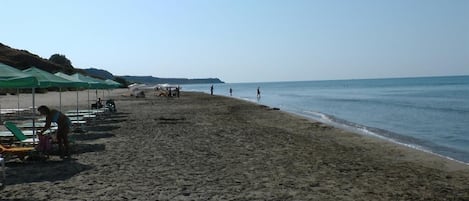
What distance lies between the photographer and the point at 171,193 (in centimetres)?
746

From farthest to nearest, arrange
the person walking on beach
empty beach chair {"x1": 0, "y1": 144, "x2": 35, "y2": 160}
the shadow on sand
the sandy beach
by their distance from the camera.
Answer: the person walking on beach
empty beach chair {"x1": 0, "y1": 144, "x2": 35, "y2": 160}
the shadow on sand
the sandy beach

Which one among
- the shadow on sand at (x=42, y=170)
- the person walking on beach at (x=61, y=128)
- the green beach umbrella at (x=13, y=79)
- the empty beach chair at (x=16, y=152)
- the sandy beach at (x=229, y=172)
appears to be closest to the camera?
the sandy beach at (x=229, y=172)

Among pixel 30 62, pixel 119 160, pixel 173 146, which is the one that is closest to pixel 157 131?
pixel 173 146

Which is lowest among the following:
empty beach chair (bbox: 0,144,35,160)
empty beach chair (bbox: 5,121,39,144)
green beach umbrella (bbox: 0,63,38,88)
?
empty beach chair (bbox: 0,144,35,160)

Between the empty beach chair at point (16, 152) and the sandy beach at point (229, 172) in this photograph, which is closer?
the sandy beach at point (229, 172)

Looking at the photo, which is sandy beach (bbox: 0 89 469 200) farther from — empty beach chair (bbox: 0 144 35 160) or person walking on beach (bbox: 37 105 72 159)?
person walking on beach (bbox: 37 105 72 159)

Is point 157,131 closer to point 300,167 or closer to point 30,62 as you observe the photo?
point 300,167

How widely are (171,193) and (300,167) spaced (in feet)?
11.2

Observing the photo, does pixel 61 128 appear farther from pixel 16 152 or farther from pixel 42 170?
pixel 42 170

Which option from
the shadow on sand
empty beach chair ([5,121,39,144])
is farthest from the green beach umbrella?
empty beach chair ([5,121,39,144])

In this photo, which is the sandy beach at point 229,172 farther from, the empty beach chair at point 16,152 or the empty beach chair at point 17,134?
the empty beach chair at point 17,134

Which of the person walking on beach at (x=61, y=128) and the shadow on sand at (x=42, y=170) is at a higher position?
the person walking on beach at (x=61, y=128)

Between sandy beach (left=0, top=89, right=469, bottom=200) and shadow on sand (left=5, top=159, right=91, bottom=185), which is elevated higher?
shadow on sand (left=5, top=159, right=91, bottom=185)

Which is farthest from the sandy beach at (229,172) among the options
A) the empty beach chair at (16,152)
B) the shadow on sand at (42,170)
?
the empty beach chair at (16,152)
